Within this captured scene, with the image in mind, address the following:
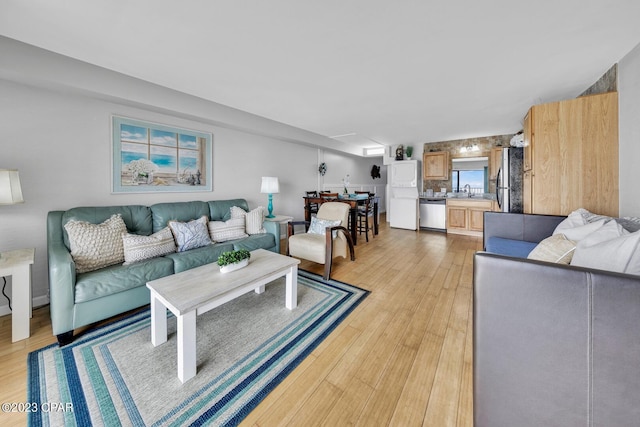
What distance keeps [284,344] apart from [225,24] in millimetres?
2310

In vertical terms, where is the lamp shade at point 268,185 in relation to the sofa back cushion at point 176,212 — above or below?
above

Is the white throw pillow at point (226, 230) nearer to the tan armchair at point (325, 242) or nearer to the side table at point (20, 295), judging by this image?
the tan armchair at point (325, 242)

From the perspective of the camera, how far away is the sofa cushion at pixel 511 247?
7.07ft

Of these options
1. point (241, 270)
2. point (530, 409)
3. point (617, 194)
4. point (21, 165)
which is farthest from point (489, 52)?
point (21, 165)

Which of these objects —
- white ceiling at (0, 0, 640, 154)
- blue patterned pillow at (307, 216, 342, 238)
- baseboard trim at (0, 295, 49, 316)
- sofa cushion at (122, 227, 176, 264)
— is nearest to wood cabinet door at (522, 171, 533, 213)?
white ceiling at (0, 0, 640, 154)

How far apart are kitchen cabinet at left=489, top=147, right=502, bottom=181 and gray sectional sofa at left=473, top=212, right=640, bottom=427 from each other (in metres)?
5.40

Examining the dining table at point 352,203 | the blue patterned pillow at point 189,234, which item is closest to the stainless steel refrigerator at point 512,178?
the dining table at point 352,203

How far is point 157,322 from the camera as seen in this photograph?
170 centimetres

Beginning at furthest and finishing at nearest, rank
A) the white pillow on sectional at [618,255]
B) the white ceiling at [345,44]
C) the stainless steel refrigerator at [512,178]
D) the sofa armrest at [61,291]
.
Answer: the stainless steel refrigerator at [512,178] < the sofa armrest at [61,291] < the white ceiling at [345,44] < the white pillow on sectional at [618,255]

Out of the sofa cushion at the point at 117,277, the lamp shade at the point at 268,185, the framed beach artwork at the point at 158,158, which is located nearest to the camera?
the sofa cushion at the point at 117,277

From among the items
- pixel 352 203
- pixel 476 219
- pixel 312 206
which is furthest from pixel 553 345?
pixel 476 219

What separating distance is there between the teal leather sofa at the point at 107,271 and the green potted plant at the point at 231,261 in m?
0.72

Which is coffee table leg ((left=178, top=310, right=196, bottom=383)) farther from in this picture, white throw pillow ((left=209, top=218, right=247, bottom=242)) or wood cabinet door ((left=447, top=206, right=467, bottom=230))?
wood cabinet door ((left=447, top=206, right=467, bottom=230))

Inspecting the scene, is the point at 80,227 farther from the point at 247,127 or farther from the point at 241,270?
the point at 247,127
